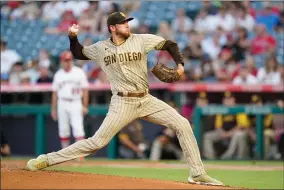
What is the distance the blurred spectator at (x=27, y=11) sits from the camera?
722 inches

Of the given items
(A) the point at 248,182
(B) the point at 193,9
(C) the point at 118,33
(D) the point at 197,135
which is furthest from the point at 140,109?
(B) the point at 193,9

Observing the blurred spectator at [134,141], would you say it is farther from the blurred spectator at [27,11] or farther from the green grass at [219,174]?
the blurred spectator at [27,11]

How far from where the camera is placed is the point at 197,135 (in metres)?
14.5

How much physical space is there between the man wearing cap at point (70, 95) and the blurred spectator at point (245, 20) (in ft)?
16.3

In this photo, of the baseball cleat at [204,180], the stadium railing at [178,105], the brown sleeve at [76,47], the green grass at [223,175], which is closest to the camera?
the baseball cleat at [204,180]

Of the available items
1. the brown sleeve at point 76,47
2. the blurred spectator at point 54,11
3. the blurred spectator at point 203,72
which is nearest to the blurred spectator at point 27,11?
the blurred spectator at point 54,11

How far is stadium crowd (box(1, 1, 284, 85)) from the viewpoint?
15.4 m

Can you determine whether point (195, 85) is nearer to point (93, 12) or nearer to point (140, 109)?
point (93, 12)

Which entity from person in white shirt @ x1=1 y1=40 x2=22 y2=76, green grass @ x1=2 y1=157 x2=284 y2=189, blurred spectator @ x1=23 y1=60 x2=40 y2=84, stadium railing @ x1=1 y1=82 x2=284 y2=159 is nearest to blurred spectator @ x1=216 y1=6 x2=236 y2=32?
stadium railing @ x1=1 y1=82 x2=284 y2=159

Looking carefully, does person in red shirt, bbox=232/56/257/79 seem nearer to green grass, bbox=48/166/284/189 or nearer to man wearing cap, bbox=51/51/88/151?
man wearing cap, bbox=51/51/88/151

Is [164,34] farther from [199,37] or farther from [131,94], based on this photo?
[131,94]

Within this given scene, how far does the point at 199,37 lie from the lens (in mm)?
16594

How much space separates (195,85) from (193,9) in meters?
3.43

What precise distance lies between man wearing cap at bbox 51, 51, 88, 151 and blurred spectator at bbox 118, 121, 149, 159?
4.65ft
